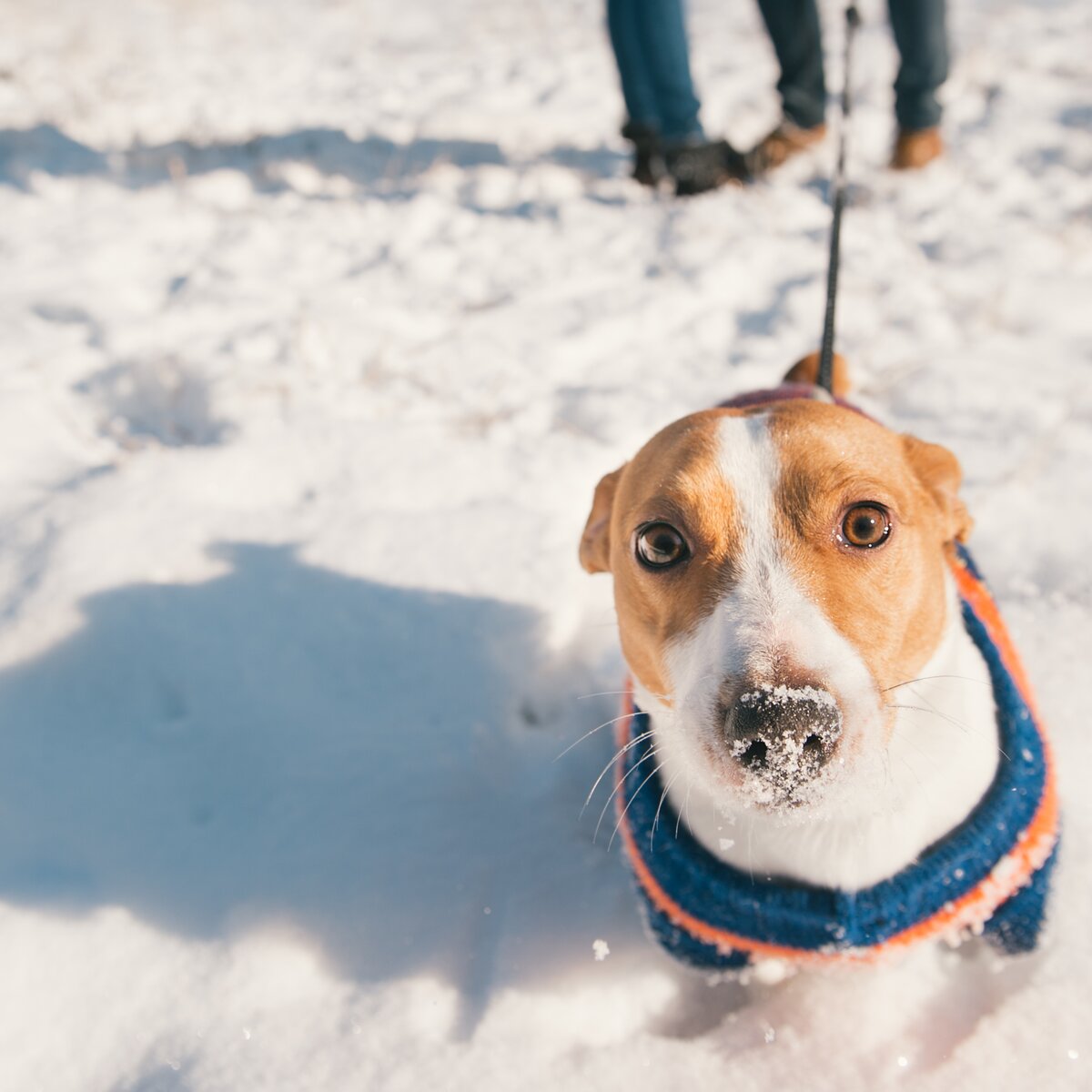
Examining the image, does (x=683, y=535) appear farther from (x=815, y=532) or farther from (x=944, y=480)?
(x=944, y=480)

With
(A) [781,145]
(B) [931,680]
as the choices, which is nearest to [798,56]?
(A) [781,145]

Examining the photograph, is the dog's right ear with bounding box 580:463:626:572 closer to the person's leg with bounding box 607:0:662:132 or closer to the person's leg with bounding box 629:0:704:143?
the person's leg with bounding box 629:0:704:143

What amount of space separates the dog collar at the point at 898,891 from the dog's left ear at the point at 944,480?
0.24m

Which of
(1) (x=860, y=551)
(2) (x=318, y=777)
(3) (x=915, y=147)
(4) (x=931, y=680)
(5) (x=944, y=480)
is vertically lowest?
(2) (x=318, y=777)

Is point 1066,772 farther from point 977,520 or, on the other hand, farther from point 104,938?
point 104,938

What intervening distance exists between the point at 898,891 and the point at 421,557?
161 cm

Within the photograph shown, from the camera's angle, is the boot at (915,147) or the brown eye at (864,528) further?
the boot at (915,147)

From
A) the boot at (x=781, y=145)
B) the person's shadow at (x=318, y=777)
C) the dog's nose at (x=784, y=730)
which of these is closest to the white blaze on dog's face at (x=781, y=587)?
the dog's nose at (x=784, y=730)

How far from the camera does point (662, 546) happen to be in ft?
4.83

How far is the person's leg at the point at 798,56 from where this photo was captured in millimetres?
4238

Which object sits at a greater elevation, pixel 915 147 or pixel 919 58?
pixel 919 58

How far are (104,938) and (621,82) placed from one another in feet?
14.8

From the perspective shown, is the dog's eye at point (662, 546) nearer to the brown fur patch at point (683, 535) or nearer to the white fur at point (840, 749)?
the brown fur patch at point (683, 535)

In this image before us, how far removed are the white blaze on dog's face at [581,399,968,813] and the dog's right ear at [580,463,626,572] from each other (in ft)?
0.28
